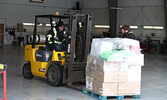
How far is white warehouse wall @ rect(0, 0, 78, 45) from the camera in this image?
2930 centimetres

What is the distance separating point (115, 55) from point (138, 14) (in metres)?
21.1

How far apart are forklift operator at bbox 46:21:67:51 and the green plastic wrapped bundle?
2098 mm

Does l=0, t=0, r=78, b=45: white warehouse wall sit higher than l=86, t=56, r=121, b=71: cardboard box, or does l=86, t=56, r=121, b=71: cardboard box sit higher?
l=0, t=0, r=78, b=45: white warehouse wall

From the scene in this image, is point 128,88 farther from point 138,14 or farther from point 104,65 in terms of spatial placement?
point 138,14

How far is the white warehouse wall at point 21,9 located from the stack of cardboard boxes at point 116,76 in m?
23.8

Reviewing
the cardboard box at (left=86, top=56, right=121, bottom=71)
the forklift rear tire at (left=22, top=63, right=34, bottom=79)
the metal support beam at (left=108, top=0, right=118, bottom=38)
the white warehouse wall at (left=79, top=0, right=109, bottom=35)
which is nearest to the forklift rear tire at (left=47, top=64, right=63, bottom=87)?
the forklift rear tire at (left=22, top=63, right=34, bottom=79)

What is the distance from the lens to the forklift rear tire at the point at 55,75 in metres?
8.24

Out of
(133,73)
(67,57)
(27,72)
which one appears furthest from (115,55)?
(27,72)

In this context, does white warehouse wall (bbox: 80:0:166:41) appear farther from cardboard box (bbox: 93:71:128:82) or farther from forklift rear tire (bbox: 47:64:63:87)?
cardboard box (bbox: 93:71:128:82)

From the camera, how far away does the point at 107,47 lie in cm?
702

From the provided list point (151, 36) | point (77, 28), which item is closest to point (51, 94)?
point (77, 28)

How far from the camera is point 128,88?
7066 mm

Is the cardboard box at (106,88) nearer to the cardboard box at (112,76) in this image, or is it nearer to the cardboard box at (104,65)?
the cardboard box at (112,76)

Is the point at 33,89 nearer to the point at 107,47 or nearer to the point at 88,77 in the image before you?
the point at 88,77
